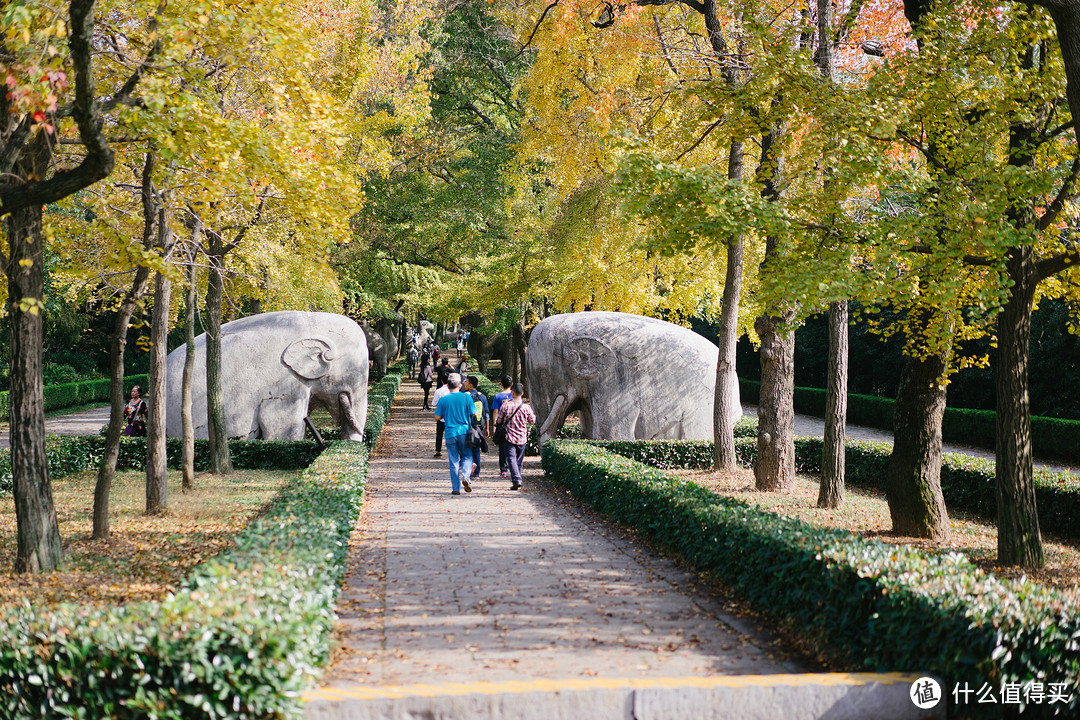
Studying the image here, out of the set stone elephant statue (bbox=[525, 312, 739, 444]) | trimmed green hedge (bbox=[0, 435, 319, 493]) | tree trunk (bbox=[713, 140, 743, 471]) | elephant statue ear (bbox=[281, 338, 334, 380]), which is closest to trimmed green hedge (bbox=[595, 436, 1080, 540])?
tree trunk (bbox=[713, 140, 743, 471])

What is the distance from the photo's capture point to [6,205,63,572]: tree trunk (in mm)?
7523

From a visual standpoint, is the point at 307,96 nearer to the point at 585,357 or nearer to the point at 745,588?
the point at 745,588

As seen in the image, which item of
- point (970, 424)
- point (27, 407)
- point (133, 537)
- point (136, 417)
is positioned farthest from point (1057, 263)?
point (970, 424)

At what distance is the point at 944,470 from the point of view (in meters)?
13.2

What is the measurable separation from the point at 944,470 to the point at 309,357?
10828 mm

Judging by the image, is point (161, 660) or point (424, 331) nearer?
point (161, 660)

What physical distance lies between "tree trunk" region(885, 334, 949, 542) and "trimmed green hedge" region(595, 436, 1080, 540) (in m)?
1.99

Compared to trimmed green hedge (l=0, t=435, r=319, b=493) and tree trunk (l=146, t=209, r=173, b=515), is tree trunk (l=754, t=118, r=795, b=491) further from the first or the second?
tree trunk (l=146, t=209, r=173, b=515)

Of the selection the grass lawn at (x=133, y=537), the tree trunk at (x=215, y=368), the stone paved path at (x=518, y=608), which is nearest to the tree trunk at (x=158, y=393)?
the grass lawn at (x=133, y=537)

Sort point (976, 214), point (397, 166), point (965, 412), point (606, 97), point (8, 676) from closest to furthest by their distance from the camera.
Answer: point (8, 676) < point (976, 214) < point (606, 97) < point (965, 412) < point (397, 166)

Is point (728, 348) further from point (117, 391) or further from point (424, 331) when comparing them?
point (424, 331)

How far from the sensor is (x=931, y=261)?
26.1ft

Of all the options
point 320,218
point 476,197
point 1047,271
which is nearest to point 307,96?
point 320,218

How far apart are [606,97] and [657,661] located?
35.3 ft
